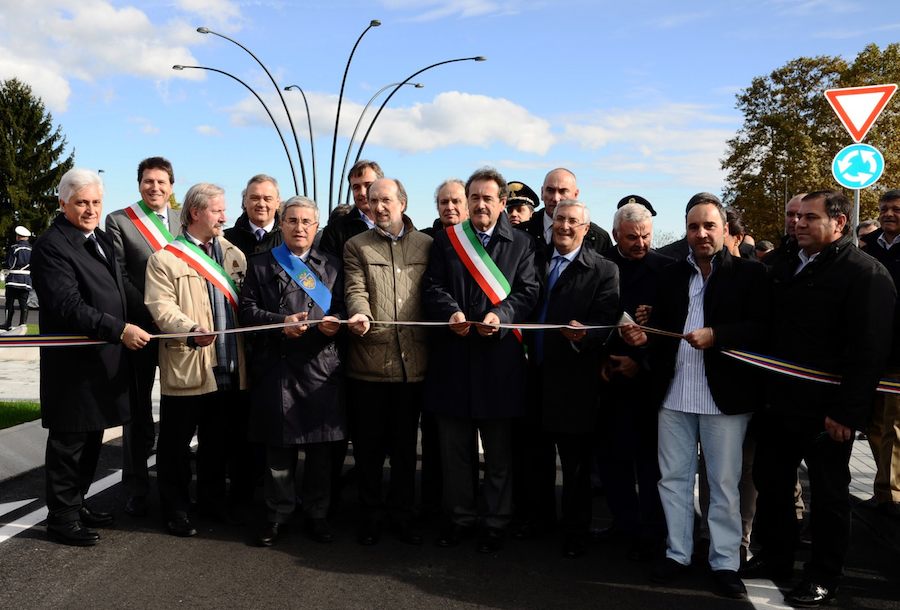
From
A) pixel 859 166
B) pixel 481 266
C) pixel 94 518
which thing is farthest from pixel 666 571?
pixel 859 166

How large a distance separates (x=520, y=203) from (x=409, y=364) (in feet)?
7.87

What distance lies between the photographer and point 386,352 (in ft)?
16.7

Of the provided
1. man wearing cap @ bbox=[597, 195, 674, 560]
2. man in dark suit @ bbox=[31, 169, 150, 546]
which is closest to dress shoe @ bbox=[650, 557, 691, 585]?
man wearing cap @ bbox=[597, 195, 674, 560]

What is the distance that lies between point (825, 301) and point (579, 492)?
6.04 feet

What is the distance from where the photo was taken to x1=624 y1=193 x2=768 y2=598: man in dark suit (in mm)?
4359

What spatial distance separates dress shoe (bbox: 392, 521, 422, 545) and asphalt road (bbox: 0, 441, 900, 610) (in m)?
0.05

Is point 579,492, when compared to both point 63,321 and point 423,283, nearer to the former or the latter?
point 423,283

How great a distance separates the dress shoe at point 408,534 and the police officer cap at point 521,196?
2988mm

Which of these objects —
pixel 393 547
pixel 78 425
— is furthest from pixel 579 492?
pixel 78 425

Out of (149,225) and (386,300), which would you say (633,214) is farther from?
(149,225)

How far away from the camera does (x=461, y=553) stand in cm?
489

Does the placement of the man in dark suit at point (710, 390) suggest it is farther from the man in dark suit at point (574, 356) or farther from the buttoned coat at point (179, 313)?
the buttoned coat at point (179, 313)

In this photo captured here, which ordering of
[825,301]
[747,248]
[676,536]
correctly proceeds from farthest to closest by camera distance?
1. [747,248]
2. [676,536]
3. [825,301]

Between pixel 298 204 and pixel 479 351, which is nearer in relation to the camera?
pixel 479 351
